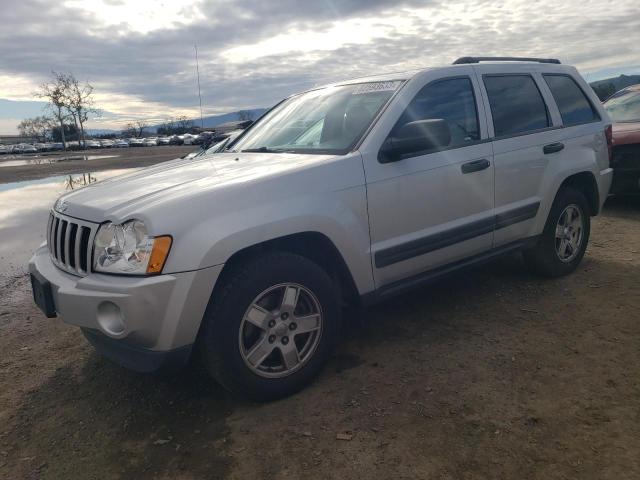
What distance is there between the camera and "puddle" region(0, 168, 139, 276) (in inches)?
252

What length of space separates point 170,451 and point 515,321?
99.3 inches

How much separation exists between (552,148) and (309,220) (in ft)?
8.21

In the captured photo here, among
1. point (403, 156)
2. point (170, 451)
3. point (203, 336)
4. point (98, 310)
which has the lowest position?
point (170, 451)

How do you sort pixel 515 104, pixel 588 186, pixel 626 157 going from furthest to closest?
pixel 626 157 → pixel 588 186 → pixel 515 104

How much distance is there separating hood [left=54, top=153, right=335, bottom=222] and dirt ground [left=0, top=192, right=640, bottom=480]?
1137 mm

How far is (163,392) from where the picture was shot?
3146 millimetres

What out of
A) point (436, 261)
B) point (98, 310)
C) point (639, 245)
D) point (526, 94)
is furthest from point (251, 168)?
point (639, 245)

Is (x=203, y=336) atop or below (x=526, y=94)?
below

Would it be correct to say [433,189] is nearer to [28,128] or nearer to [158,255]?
[158,255]

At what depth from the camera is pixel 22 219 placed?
9086mm

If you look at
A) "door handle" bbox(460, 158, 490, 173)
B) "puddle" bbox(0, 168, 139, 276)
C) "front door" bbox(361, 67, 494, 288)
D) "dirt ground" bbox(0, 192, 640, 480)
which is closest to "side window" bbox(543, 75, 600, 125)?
"front door" bbox(361, 67, 494, 288)

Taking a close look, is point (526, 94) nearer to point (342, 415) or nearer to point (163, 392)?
point (342, 415)

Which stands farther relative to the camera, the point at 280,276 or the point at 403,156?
the point at 403,156

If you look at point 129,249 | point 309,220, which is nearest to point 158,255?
point 129,249
